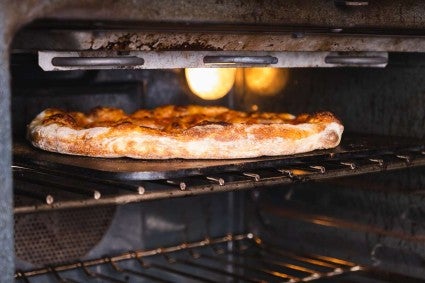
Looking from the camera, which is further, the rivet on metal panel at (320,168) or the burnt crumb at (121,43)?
the rivet on metal panel at (320,168)

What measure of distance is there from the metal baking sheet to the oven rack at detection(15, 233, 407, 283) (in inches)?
17.5

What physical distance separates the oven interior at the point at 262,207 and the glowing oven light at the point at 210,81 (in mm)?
44

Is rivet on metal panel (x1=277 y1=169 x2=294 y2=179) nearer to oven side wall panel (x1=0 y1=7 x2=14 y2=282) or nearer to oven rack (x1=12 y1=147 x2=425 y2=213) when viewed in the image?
oven rack (x1=12 y1=147 x2=425 y2=213)

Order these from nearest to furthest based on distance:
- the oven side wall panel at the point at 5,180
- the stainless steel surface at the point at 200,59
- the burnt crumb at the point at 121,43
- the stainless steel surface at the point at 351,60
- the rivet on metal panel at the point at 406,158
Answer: the oven side wall panel at the point at 5,180, the burnt crumb at the point at 121,43, the stainless steel surface at the point at 200,59, the rivet on metal panel at the point at 406,158, the stainless steel surface at the point at 351,60

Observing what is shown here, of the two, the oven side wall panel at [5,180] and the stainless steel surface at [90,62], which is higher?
the stainless steel surface at [90,62]

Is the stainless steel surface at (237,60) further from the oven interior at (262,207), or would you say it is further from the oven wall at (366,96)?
the oven wall at (366,96)

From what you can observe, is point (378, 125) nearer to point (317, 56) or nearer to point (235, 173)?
point (317, 56)

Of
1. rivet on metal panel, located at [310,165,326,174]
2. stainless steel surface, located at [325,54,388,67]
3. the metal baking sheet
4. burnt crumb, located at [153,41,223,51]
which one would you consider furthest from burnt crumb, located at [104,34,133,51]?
stainless steel surface, located at [325,54,388,67]

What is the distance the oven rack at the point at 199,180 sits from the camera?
1646mm

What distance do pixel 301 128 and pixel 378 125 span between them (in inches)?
21.3

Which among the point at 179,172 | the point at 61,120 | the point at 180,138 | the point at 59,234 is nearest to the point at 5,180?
the point at 179,172

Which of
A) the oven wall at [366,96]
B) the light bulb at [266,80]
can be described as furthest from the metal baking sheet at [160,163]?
the light bulb at [266,80]

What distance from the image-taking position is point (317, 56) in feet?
7.82


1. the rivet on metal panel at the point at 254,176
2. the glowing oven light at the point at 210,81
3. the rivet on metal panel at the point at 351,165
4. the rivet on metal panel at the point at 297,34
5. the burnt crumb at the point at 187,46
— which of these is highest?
the glowing oven light at the point at 210,81
